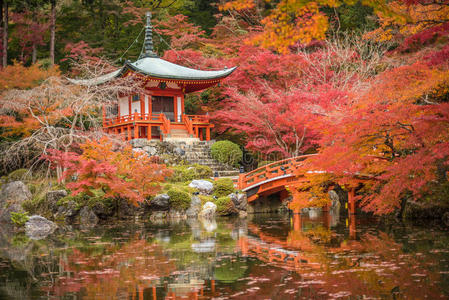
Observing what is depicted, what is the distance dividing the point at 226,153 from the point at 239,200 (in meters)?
4.29

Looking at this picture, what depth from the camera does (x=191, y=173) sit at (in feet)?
62.8

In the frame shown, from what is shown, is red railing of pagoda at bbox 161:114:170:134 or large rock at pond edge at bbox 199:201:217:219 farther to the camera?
red railing of pagoda at bbox 161:114:170:134

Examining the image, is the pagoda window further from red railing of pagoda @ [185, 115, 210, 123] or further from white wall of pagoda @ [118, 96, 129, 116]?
white wall of pagoda @ [118, 96, 129, 116]

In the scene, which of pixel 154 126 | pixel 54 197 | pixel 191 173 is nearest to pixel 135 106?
pixel 154 126

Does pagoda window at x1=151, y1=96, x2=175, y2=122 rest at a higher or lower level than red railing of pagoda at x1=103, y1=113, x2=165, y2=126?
higher

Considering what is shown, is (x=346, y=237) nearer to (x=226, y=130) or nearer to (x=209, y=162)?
(x=209, y=162)

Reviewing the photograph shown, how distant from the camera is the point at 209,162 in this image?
70.1ft

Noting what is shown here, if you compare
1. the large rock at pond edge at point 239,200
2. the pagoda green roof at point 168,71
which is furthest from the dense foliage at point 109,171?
the pagoda green roof at point 168,71

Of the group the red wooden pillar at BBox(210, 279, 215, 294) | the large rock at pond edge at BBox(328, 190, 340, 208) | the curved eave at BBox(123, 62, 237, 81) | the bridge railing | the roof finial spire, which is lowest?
the red wooden pillar at BBox(210, 279, 215, 294)

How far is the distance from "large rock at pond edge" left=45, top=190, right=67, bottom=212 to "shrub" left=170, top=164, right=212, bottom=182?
4278 mm

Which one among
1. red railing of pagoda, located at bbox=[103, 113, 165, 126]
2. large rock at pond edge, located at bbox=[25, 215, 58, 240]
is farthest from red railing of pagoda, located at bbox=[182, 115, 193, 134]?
large rock at pond edge, located at bbox=[25, 215, 58, 240]

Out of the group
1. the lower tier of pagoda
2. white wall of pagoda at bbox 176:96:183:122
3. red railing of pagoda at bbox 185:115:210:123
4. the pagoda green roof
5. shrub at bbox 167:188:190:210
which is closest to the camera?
shrub at bbox 167:188:190:210

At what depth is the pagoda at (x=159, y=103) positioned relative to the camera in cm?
2230

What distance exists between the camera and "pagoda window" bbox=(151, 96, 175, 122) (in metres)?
23.9
